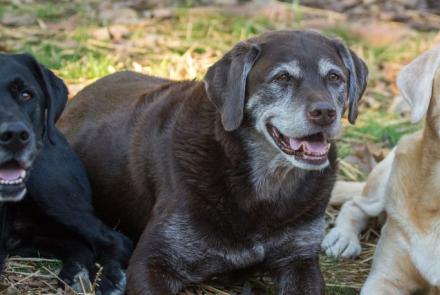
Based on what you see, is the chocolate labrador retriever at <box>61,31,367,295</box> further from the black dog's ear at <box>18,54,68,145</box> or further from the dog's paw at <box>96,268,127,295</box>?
the black dog's ear at <box>18,54,68,145</box>

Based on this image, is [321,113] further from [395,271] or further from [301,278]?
[395,271]

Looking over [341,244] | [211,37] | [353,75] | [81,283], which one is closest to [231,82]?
[353,75]

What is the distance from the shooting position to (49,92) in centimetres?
474

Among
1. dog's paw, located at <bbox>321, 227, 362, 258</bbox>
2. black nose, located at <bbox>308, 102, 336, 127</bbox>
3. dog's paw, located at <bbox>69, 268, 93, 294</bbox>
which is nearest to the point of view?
black nose, located at <bbox>308, 102, 336, 127</bbox>

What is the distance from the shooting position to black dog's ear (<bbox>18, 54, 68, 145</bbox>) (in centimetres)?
471

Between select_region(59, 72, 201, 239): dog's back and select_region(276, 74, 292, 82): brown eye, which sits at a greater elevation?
select_region(276, 74, 292, 82): brown eye

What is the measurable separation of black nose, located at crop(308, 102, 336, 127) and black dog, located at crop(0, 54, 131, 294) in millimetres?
1333

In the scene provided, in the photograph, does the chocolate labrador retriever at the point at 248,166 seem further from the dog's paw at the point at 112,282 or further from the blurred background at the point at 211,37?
the blurred background at the point at 211,37

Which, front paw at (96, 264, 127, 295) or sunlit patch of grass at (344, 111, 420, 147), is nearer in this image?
front paw at (96, 264, 127, 295)

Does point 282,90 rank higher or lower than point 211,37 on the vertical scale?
higher

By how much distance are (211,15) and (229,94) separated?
5121mm

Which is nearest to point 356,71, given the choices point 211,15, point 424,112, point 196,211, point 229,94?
point 424,112

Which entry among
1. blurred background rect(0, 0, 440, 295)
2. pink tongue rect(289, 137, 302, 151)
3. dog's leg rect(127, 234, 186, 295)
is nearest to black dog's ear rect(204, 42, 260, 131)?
pink tongue rect(289, 137, 302, 151)

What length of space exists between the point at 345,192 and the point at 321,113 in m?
2.14
